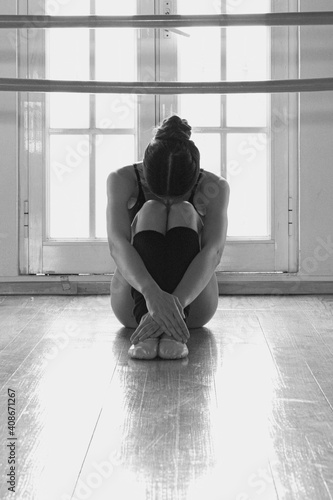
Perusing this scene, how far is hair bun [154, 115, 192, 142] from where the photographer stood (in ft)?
7.21

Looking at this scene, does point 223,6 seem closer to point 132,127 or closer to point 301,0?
point 301,0

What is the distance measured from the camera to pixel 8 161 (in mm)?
3463

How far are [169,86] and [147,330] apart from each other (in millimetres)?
1273

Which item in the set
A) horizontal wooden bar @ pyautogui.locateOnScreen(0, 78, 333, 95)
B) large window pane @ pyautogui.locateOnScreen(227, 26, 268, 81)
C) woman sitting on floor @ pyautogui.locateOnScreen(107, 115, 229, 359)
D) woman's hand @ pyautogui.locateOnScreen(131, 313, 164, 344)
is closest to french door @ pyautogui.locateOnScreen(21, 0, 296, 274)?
large window pane @ pyautogui.locateOnScreen(227, 26, 268, 81)

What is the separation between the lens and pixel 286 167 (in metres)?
3.50

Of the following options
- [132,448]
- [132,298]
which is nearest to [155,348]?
[132,298]

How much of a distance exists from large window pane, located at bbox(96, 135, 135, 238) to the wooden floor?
978 millimetres

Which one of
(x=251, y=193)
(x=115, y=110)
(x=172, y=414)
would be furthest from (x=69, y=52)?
(x=172, y=414)

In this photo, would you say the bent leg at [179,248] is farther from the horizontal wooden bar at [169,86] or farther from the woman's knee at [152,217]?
the horizontal wooden bar at [169,86]

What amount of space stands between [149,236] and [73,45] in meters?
1.60

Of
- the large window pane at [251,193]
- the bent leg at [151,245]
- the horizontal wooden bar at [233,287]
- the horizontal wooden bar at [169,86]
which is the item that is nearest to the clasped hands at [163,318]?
the bent leg at [151,245]

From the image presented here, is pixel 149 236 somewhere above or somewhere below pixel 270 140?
below

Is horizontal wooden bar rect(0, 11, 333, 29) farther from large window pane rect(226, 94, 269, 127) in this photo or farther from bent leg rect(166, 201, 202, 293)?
bent leg rect(166, 201, 202, 293)

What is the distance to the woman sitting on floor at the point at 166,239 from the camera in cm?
206
